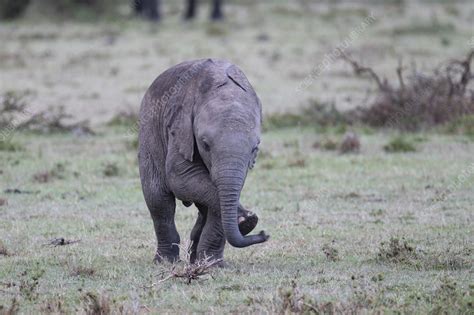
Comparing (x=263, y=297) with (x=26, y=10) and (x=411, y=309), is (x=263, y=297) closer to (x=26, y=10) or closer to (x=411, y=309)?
(x=411, y=309)

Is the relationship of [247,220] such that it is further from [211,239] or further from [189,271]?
[189,271]

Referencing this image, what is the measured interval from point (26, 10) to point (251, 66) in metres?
21.8

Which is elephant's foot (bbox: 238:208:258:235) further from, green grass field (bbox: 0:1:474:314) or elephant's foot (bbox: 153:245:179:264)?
elephant's foot (bbox: 153:245:179:264)

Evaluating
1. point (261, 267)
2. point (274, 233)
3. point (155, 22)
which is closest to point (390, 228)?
point (274, 233)

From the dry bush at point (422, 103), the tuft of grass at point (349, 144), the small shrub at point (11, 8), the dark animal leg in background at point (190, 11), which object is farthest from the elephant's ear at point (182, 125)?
the small shrub at point (11, 8)

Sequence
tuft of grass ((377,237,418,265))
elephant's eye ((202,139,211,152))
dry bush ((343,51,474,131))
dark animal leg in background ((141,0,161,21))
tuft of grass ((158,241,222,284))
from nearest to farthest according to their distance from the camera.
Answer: tuft of grass ((158,241,222,284)) → elephant's eye ((202,139,211,152)) → tuft of grass ((377,237,418,265)) → dry bush ((343,51,474,131)) → dark animal leg in background ((141,0,161,21))

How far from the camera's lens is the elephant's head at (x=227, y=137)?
761 centimetres

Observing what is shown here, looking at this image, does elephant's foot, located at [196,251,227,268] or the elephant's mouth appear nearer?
the elephant's mouth

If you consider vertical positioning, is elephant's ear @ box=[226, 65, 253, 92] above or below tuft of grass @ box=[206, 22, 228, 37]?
above

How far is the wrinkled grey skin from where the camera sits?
7691 mm

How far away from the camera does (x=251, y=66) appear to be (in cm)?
2759

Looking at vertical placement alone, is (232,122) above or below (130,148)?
above

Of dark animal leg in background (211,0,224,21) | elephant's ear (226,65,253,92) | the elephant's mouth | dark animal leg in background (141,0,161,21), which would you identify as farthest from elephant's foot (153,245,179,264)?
dark animal leg in background (211,0,224,21)

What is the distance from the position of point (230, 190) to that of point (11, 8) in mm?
38380
